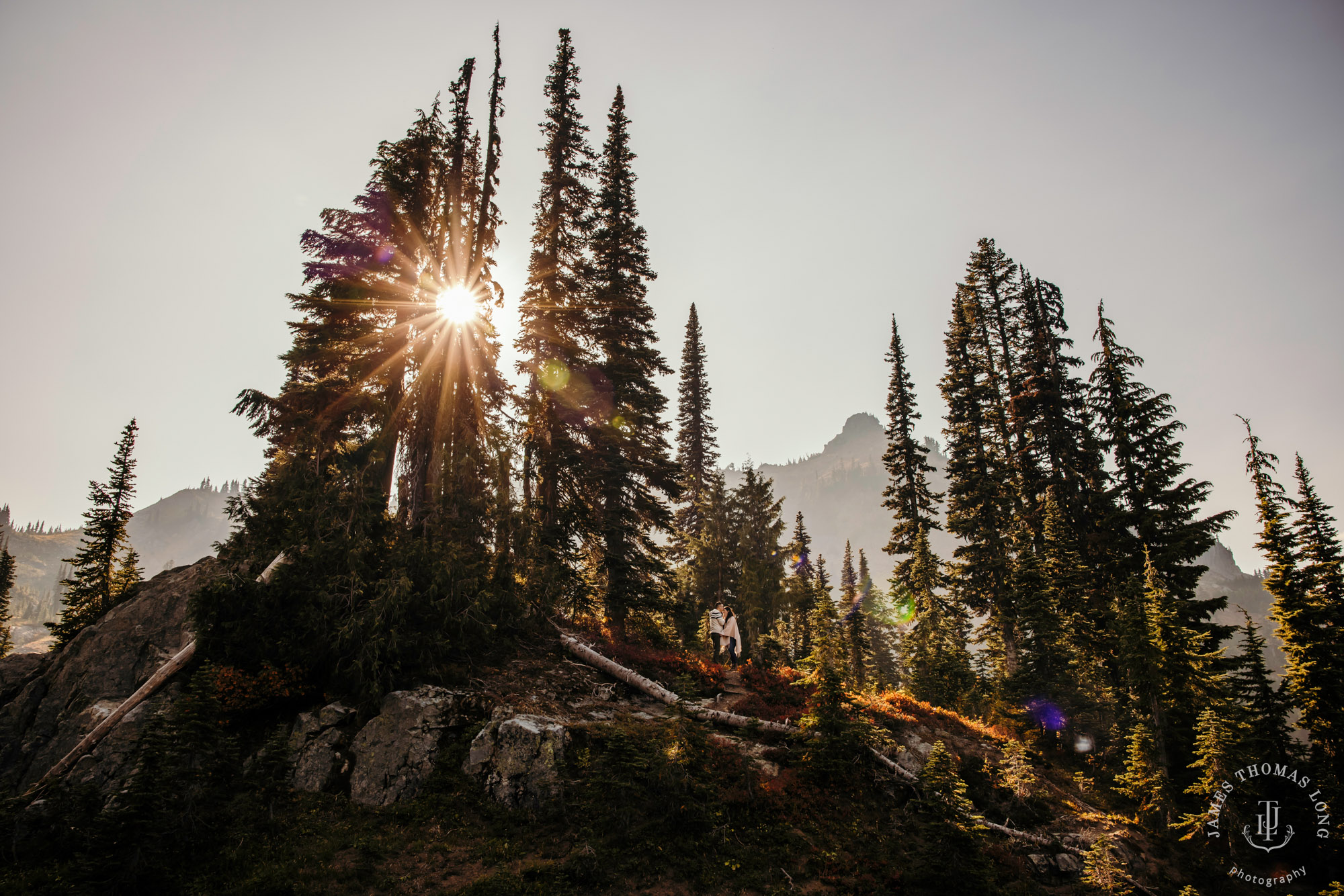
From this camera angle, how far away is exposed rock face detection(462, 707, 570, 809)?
10.6 m

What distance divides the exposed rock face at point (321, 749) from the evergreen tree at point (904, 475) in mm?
26923

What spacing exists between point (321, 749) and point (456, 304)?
13181 millimetres

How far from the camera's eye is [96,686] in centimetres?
1328

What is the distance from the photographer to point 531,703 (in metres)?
12.9

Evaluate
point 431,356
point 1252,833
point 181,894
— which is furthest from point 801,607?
point 181,894

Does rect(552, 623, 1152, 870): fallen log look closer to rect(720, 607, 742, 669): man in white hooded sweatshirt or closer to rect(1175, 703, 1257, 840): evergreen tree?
rect(1175, 703, 1257, 840): evergreen tree

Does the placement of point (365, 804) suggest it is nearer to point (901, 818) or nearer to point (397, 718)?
point (397, 718)

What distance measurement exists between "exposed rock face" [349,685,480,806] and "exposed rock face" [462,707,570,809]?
822 millimetres

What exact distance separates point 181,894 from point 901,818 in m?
12.9

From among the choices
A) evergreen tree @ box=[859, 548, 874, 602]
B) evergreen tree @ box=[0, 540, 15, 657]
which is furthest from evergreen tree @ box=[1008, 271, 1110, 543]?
evergreen tree @ box=[0, 540, 15, 657]

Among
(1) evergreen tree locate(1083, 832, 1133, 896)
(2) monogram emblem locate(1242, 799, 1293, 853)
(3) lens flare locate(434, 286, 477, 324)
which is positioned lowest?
(2) monogram emblem locate(1242, 799, 1293, 853)

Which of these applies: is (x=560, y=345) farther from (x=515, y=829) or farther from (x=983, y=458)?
(x=983, y=458)

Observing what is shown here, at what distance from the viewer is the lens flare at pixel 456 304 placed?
17.9 metres

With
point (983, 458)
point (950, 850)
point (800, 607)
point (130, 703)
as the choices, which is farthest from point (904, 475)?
point (130, 703)
